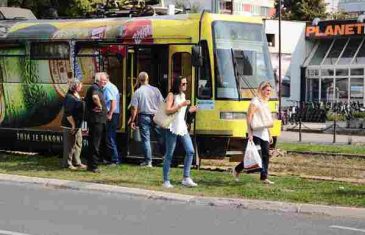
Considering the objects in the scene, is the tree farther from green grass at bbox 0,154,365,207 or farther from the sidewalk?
green grass at bbox 0,154,365,207

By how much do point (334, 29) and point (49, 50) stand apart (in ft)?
97.8

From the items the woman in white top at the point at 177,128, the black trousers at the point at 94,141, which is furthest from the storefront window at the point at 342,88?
the woman in white top at the point at 177,128

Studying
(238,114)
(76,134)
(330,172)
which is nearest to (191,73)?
(238,114)

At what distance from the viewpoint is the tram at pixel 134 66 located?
14305 mm

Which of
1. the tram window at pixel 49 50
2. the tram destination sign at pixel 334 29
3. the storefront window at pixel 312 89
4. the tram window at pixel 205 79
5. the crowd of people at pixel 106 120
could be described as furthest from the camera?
the storefront window at pixel 312 89

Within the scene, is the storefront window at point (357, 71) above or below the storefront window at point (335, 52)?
below

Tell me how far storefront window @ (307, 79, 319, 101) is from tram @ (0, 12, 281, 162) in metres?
29.8

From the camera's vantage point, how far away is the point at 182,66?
48.0 feet

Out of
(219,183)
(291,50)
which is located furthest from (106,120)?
(291,50)

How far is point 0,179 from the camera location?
12773mm

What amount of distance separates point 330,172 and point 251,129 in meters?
4.00

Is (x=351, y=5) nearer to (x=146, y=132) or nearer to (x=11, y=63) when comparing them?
(x=11, y=63)

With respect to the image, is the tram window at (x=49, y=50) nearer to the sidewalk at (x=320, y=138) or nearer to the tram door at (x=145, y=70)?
the tram door at (x=145, y=70)

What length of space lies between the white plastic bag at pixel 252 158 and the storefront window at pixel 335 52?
3270 centimetres
